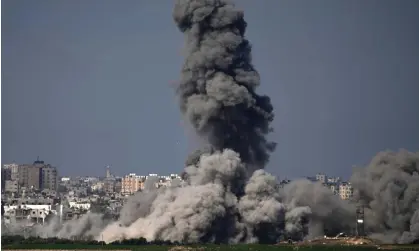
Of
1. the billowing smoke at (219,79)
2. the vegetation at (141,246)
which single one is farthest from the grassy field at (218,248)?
the billowing smoke at (219,79)

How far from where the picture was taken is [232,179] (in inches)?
1264

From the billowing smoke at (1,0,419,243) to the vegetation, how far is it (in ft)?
3.13

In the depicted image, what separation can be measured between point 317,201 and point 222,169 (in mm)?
4967

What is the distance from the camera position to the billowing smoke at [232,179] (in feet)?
103

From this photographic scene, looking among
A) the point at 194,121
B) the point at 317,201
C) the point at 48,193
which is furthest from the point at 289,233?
the point at 48,193

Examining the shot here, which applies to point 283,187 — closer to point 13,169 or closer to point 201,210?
point 201,210

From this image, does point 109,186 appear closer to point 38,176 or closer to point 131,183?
point 131,183

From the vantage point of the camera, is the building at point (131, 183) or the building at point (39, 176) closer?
the building at point (39, 176)

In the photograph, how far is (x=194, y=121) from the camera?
108 feet

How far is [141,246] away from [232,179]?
411 cm

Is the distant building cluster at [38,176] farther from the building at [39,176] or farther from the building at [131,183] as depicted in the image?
the building at [131,183]

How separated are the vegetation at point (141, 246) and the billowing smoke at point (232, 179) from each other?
955 mm

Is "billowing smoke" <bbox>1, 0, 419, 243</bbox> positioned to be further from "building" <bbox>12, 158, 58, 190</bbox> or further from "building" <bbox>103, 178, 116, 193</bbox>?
"building" <bbox>103, 178, 116, 193</bbox>

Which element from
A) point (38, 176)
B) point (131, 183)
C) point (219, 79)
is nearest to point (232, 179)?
point (219, 79)
